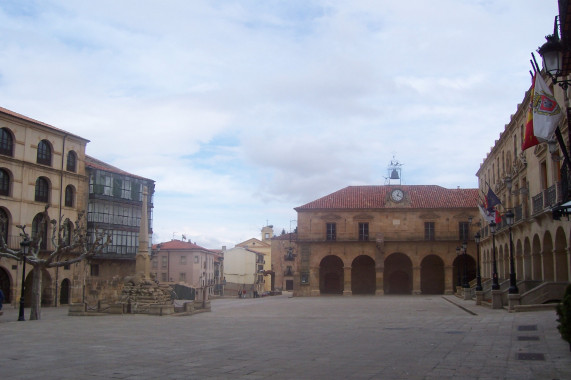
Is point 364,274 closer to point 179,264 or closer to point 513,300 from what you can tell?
point 179,264

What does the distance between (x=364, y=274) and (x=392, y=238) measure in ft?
18.7

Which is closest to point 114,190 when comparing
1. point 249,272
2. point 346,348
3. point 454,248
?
point 454,248

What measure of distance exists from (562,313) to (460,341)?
168 inches

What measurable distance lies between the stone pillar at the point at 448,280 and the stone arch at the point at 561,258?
94.6 ft

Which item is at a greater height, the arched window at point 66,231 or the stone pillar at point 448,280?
the arched window at point 66,231

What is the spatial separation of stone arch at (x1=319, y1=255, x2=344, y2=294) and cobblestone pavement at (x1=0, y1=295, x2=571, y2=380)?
38.8m

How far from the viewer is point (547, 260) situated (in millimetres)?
28062

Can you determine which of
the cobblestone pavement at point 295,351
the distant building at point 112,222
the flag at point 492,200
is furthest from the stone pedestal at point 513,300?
the distant building at point 112,222

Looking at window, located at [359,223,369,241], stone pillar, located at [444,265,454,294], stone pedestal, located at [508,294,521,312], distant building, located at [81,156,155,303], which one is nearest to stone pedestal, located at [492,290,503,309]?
stone pedestal, located at [508,294,521,312]

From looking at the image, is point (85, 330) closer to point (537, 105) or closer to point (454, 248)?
point (537, 105)

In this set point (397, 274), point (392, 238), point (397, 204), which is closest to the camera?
point (392, 238)

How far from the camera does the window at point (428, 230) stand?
185 ft

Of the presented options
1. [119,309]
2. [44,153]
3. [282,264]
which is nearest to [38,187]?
[44,153]

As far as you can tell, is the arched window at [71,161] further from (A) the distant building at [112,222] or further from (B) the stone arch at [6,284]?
(B) the stone arch at [6,284]
